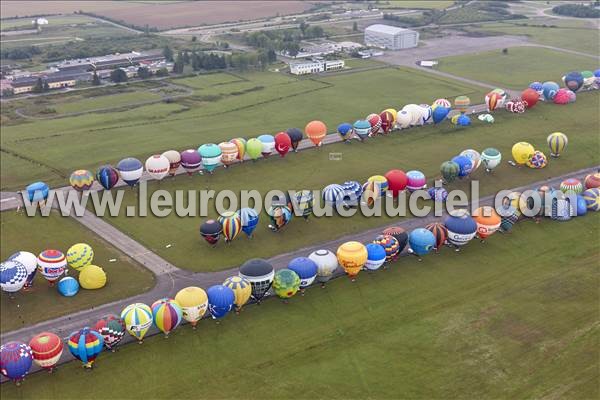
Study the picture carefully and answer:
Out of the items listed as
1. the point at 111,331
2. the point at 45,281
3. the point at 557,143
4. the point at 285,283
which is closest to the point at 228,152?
the point at 45,281

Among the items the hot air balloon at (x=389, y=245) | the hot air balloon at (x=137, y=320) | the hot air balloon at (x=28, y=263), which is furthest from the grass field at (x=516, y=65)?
the hot air balloon at (x=28, y=263)

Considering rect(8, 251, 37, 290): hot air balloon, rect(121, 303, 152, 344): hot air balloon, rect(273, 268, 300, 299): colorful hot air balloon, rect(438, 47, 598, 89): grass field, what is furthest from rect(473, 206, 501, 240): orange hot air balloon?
rect(438, 47, 598, 89): grass field

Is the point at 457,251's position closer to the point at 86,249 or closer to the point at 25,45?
the point at 86,249

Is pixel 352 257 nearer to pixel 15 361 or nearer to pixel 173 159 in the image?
pixel 15 361

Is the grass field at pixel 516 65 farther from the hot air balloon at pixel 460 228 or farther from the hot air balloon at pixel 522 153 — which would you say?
the hot air balloon at pixel 460 228

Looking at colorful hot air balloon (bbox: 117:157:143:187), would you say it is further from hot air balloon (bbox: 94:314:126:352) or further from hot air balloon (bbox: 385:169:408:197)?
hot air balloon (bbox: 94:314:126:352)
